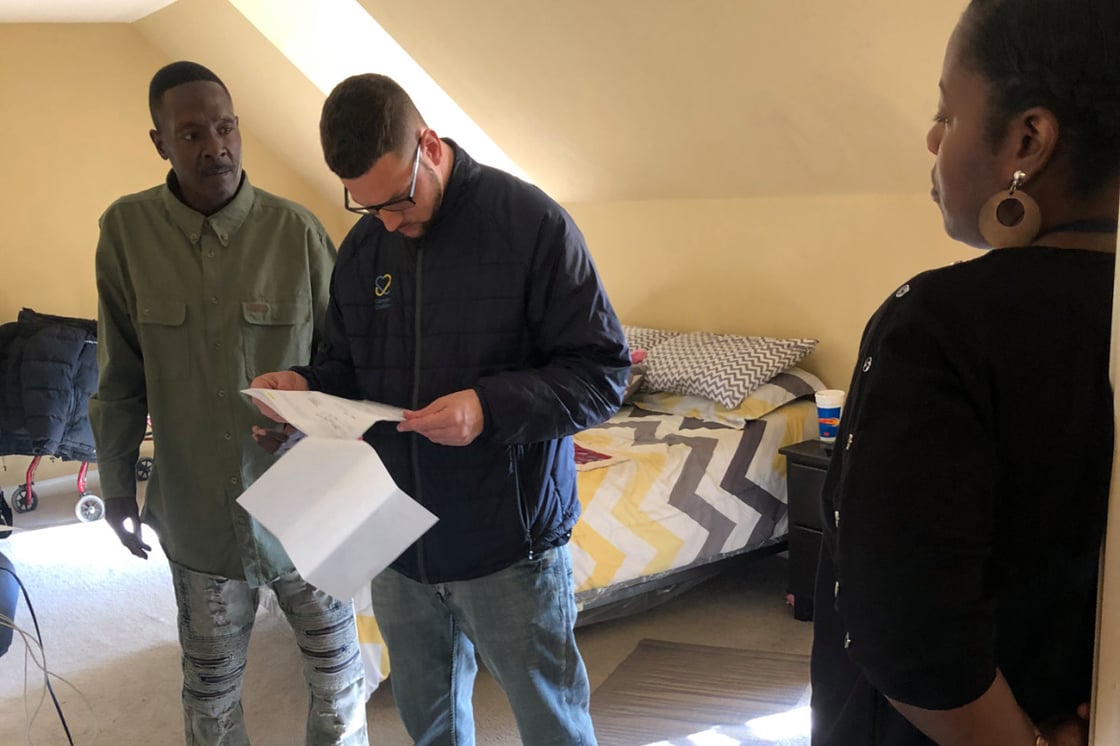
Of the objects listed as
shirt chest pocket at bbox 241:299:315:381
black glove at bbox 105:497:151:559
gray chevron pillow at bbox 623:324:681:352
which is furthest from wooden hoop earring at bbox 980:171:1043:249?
gray chevron pillow at bbox 623:324:681:352

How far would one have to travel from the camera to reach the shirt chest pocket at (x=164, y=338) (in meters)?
1.51

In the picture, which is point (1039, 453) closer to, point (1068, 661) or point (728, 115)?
point (1068, 661)

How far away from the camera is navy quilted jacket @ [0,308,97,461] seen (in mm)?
3635

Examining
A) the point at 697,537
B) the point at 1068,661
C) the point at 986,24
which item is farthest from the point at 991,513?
the point at 697,537

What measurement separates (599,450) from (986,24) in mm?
2066

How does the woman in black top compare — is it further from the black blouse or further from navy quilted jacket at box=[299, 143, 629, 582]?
navy quilted jacket at box=[299, 143, 629, 582]

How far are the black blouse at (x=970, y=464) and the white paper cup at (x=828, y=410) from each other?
6.71 feet

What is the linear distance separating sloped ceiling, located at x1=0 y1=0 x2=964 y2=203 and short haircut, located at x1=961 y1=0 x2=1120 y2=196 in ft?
4.85

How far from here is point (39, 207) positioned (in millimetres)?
4359

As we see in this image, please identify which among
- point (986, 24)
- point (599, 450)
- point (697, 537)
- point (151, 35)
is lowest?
point (697, 537)

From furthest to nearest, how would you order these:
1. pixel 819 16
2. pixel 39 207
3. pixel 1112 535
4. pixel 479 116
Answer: pixel 39 207, pixel 479 116, pixel 819 16, pixel 1112 535

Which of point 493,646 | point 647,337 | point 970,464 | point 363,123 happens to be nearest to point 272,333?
point 363,123

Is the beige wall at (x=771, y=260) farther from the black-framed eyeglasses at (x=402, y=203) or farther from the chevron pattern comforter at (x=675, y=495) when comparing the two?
the black-framed eyeglasses at (x=402, y=203)

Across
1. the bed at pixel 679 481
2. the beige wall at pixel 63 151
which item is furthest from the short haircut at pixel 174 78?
the beige wall at pixel 63 151
